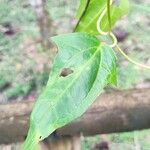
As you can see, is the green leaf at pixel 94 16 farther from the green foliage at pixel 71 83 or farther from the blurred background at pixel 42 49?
the blurred background at pixel 42 49

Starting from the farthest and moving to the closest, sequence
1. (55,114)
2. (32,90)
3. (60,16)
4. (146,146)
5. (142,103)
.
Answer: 1. (60,16)
2. (32,90)
3. (146,146)
4. (142,103)
5. (55,114)

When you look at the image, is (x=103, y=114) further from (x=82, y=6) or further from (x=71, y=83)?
(x=71, y=83)

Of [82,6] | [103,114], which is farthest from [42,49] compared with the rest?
[82,6]

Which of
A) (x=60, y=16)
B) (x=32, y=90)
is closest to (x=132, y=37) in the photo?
(x=60, y=16)

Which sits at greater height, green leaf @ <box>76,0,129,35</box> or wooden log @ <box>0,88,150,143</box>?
green leaf @ <box>76,0,129,35</box>

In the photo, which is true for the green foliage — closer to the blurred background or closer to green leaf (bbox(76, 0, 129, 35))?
green leaf (bbox(76, 0, 129, 35))

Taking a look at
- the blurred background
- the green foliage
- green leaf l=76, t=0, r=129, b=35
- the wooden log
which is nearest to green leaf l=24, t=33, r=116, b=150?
the green foliage

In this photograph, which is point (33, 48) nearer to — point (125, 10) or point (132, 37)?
point (132, 37)
